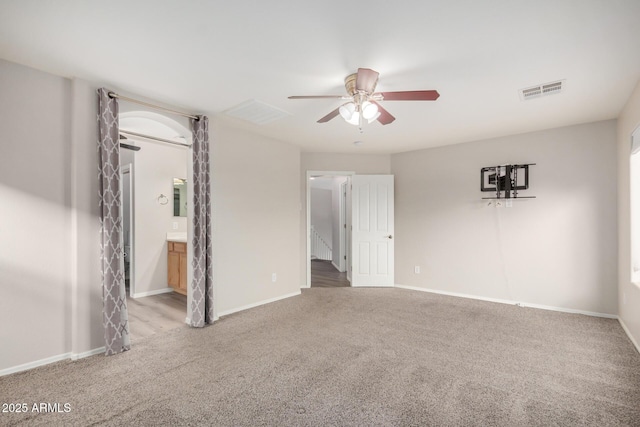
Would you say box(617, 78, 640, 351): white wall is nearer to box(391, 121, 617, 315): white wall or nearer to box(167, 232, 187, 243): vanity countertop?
box(391, 121, 617, 315): white wall

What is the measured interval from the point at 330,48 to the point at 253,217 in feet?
8.89

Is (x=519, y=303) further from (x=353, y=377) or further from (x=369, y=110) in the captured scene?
(x=369, y=110)

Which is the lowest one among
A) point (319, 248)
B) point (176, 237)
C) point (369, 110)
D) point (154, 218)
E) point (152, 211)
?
point (319, 248)

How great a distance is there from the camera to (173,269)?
5.12 m

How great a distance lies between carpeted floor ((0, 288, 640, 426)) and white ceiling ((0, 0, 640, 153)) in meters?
2.49

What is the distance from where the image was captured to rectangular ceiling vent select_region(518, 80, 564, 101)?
2876 mm

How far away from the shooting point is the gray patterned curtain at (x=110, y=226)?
2.84m

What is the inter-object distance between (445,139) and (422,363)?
11.3ft

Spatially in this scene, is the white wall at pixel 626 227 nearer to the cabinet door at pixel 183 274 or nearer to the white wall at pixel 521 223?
the white wall at pixel 521 223

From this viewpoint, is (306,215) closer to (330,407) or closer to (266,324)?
(266,324)

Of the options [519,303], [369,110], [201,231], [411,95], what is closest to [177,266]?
[201,231]

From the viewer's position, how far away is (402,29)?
2031mm

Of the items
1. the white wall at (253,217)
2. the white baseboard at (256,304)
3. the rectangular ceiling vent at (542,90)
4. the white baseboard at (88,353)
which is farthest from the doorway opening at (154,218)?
the rectangular ceiling vent at (542,90)

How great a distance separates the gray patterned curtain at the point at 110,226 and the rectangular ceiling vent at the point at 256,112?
3.87ft
